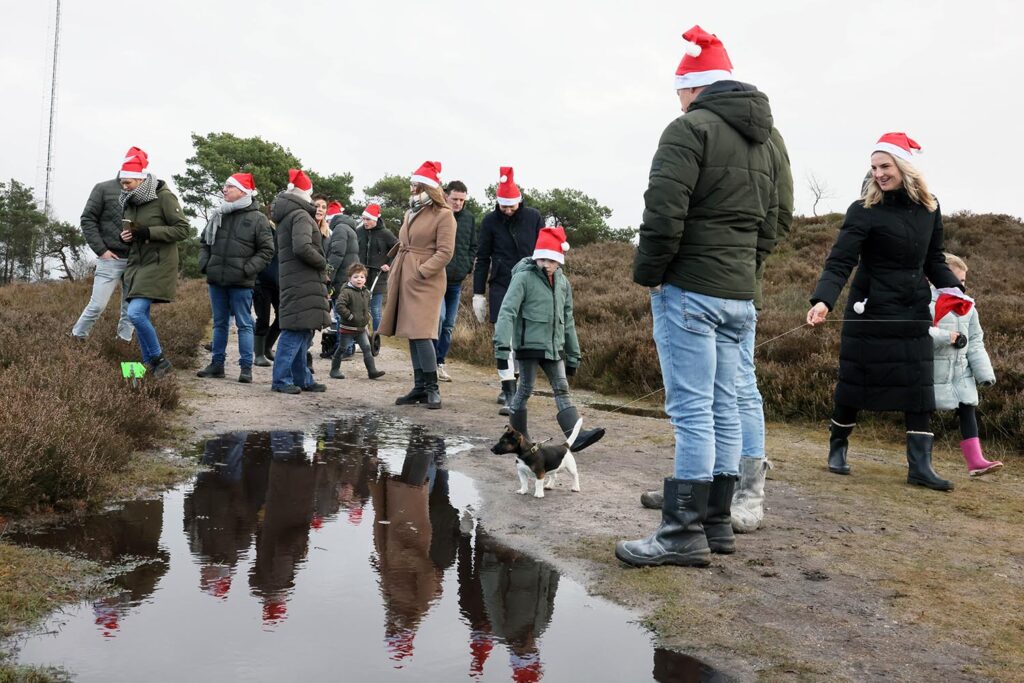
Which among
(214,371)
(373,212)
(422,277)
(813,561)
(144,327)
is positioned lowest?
(813,561)

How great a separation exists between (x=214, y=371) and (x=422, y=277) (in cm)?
282

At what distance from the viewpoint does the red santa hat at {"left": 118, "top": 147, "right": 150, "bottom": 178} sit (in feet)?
29.7

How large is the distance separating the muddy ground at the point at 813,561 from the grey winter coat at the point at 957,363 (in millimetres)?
606

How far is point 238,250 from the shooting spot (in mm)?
9789

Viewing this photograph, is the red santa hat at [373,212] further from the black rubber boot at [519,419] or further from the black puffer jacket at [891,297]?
the black puffer jacket at [891,297]

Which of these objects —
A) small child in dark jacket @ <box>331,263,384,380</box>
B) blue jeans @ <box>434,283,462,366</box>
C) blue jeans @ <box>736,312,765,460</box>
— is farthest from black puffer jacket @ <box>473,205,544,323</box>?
blue jeans @ <box>736,312,765,460</box>

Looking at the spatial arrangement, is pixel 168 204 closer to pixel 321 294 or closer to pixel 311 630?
pixel 321 294

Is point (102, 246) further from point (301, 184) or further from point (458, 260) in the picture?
point (458, 260)

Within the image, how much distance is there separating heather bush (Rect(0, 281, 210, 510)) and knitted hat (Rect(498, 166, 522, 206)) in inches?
137

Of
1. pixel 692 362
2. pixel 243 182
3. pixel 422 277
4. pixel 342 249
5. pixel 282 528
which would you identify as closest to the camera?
pixel 692 362

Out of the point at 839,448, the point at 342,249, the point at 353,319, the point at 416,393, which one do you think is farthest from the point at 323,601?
the point at 342,249

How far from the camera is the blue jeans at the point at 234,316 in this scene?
9.98 meters

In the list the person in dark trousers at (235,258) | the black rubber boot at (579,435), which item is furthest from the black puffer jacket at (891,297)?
the person in dark trousers at (235,258)

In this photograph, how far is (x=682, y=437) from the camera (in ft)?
13.8
